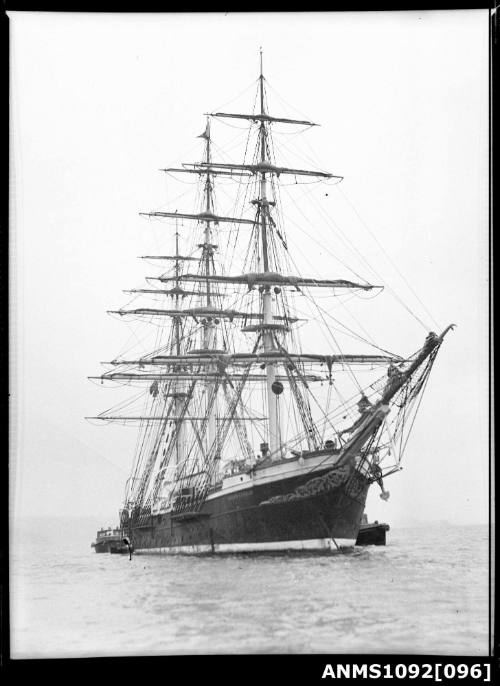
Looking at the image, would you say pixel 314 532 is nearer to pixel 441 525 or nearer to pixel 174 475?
pixel 441 525

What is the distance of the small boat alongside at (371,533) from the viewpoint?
15013 millimetres

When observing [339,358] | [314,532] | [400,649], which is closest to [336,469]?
[314,532]

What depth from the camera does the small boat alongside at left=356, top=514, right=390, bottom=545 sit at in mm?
15013

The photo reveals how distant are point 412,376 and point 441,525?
3.07 meters

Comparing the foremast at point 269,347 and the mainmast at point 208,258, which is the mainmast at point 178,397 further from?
the foremast at point 269,347

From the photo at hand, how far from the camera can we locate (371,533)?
54.4ft

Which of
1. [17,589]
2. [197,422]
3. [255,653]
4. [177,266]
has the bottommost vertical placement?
[255,653]

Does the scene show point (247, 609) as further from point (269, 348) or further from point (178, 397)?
point (178, 397)

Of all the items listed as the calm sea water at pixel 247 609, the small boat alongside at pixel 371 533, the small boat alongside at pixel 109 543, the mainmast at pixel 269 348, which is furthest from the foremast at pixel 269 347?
the calm sea water at pixel 247 609

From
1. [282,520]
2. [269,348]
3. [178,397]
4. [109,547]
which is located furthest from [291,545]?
[178,397]

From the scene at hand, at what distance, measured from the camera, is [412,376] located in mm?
15227

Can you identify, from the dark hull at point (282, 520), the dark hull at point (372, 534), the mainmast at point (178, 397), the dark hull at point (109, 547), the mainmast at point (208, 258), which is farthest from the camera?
the mainmast at point (178, 397)

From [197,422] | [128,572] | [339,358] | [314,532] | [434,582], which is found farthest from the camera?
[197,422]

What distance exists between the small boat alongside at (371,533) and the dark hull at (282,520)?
0.66 m
